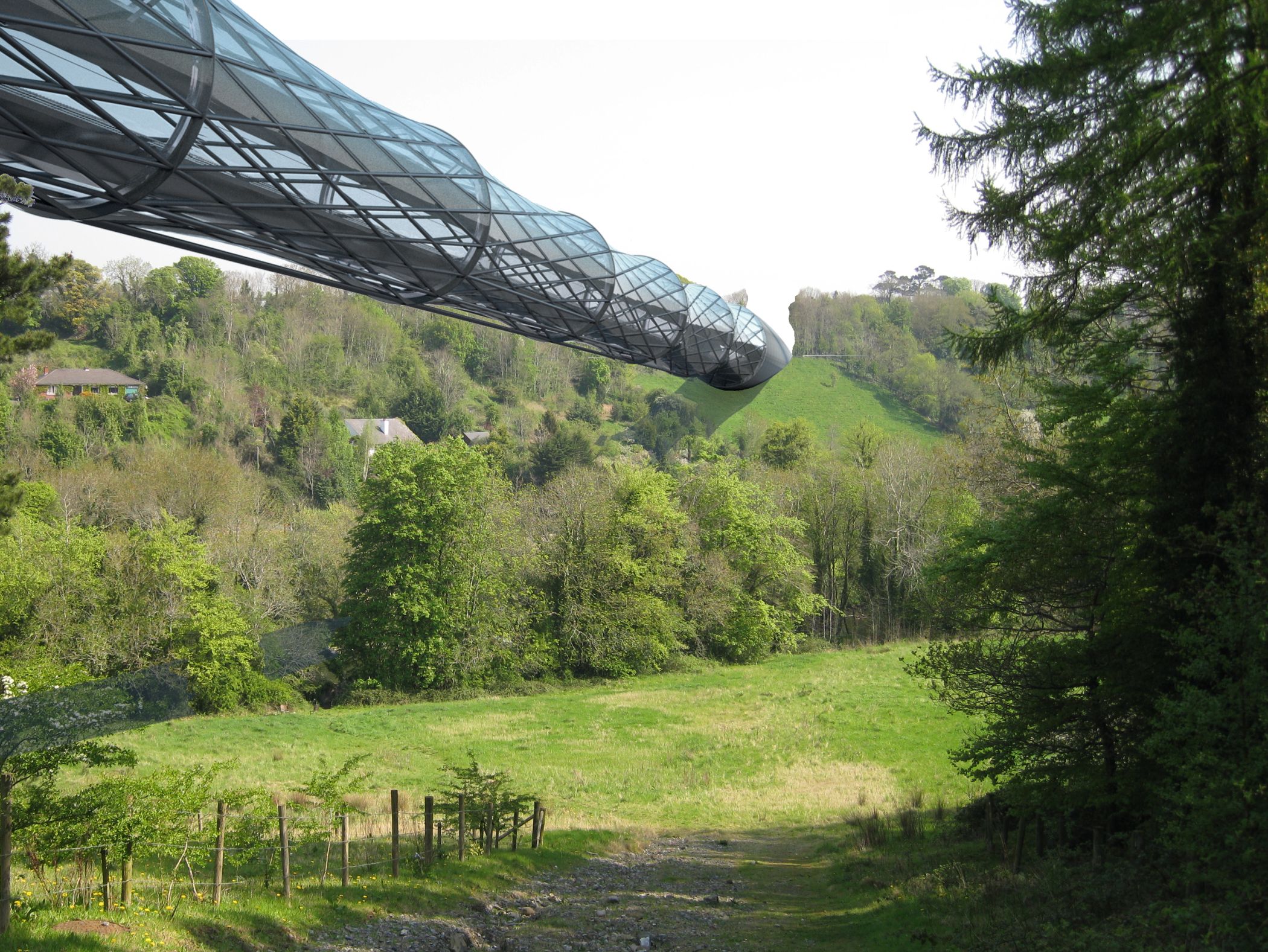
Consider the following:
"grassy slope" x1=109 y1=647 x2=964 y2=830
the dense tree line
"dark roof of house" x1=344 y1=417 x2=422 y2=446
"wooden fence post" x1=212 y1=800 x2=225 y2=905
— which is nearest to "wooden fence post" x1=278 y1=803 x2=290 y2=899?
"wooden fence post" x1=212 y1=800 x2=225 y2=905

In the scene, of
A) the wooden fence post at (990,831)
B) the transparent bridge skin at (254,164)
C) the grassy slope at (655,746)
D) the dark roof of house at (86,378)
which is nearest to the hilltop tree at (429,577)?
the grassy slope at (655,746)

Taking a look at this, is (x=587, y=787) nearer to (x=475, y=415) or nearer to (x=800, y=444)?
(x=800, y=444)

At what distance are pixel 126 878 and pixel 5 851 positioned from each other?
1497 millimetres

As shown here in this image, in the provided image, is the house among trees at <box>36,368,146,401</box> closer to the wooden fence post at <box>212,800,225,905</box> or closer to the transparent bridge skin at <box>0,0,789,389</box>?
the transparent bridge skin at <box>0,0,789,389</box>

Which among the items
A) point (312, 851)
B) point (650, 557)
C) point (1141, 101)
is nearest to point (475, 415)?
point (650, 557)

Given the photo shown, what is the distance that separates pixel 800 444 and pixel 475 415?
1752 inches

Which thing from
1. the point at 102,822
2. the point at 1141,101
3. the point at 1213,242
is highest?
the point at 1141,101

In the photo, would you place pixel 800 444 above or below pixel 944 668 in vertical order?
above

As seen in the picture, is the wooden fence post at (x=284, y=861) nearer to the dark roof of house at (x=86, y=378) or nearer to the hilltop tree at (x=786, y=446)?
the hilltop tree at (x=786, y=446)

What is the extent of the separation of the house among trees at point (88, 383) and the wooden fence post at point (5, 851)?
77390mm

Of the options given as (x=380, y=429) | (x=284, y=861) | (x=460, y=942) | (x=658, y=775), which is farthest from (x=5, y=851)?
(x=380, y=429)

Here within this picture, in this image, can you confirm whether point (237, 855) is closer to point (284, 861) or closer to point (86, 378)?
point (284, 861)

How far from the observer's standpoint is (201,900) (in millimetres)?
9844

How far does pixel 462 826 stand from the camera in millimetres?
13695
